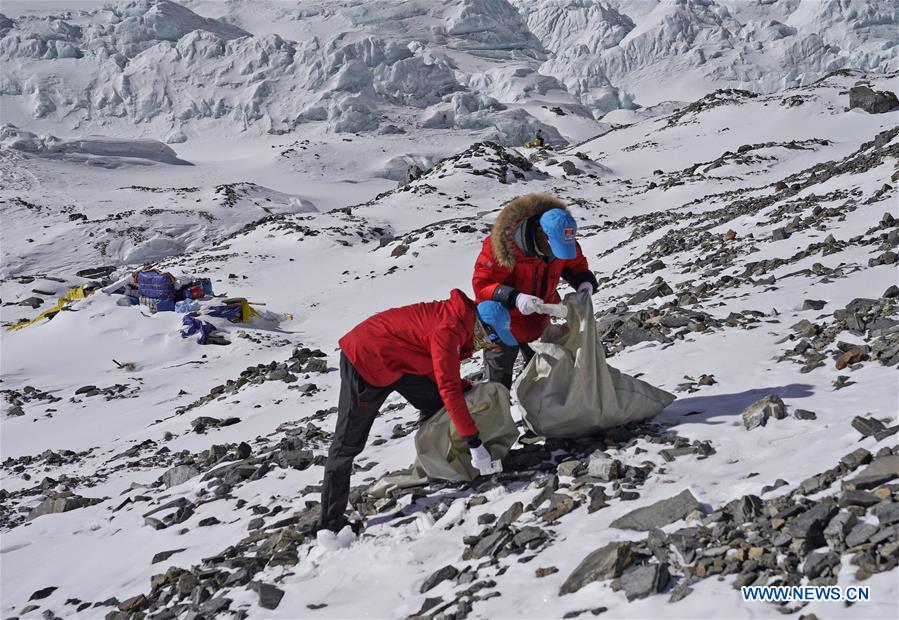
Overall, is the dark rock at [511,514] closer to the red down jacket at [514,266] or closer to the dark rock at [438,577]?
the dark rock at [438,577]

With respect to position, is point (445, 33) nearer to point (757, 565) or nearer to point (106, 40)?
point (106, 40)

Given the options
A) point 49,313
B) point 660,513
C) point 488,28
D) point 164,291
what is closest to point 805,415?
point 660,513

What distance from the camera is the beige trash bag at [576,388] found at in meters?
5.11

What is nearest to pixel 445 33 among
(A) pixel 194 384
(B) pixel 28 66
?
(B) pixel 28 66

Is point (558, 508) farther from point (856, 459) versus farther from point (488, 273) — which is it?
point (488, 273)

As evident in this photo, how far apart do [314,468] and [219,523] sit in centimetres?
105

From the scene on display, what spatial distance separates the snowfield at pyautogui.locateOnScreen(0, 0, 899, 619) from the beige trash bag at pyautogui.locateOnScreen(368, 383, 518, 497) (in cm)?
18

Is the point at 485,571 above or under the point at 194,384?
above

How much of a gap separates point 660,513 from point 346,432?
222cm

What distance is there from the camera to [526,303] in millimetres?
5016

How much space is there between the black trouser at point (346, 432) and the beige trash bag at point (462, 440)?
1.36 ft

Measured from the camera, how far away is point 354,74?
66.9 m

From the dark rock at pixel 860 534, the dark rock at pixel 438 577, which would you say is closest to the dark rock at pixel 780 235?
the dark rock at pixel 860 534

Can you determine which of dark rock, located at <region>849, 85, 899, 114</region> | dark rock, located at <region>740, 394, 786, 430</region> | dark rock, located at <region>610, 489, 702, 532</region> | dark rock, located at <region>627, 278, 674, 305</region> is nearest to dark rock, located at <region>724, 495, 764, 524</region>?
dark rock, located at <region>610, 489, 702, 532</region>
